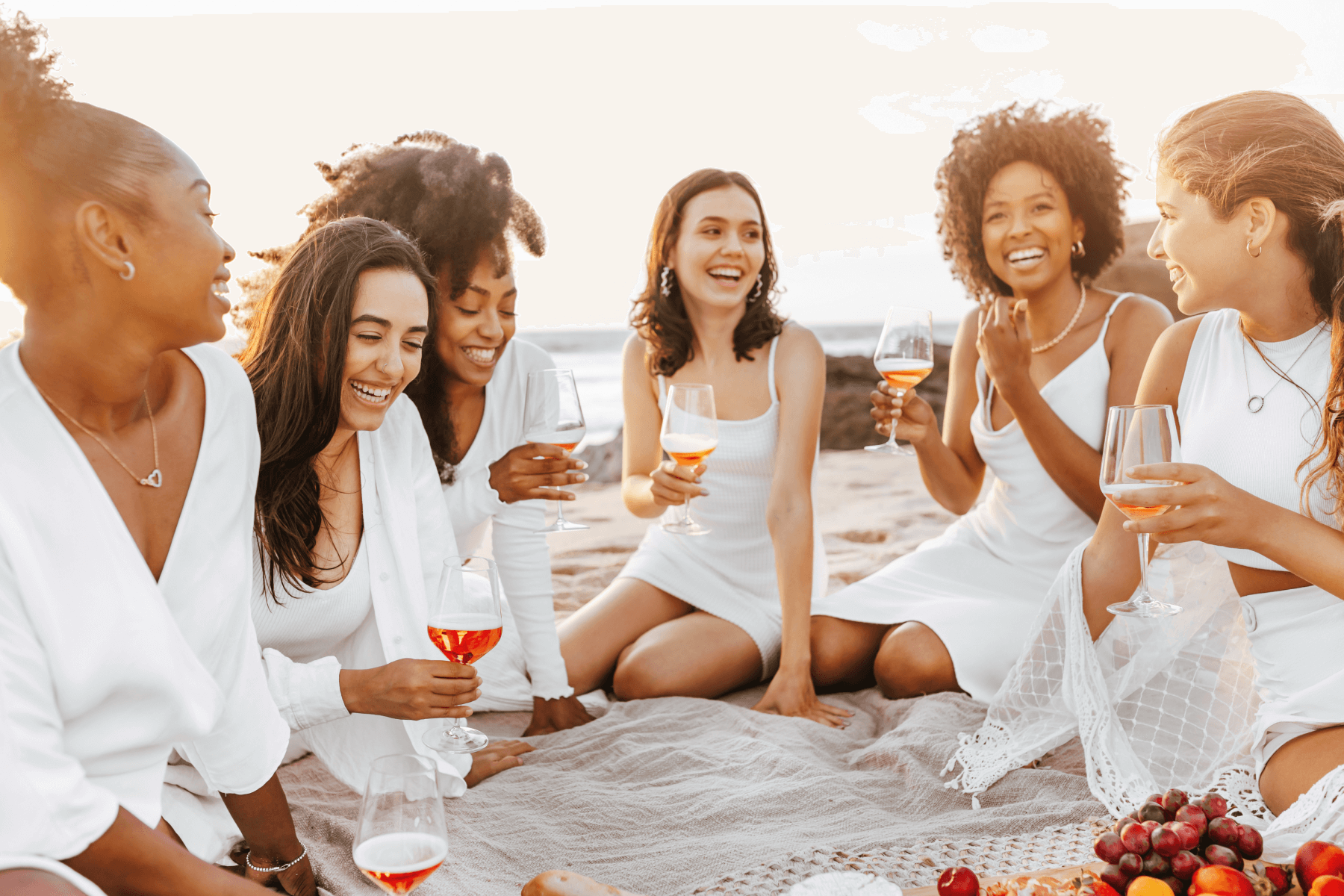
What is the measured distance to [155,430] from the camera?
229cm

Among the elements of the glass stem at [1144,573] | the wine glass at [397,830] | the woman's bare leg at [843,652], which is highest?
the glass stem at [1144,573]

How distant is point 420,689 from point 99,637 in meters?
0.88

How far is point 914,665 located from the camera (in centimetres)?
407

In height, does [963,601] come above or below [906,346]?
below

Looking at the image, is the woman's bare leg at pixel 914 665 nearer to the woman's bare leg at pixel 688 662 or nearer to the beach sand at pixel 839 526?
the woman's bare leg at pixel 688 662

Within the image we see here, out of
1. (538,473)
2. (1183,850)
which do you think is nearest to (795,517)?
(538,473)

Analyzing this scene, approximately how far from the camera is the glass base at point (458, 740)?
271cm

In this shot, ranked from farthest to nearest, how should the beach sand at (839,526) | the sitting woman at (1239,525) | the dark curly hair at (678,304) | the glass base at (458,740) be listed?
1. the beach sand at (839,526)
2. the dark curly hair at (678,304)
3. the glass base at (458,740)
4. the sitting woman at (1239,525)

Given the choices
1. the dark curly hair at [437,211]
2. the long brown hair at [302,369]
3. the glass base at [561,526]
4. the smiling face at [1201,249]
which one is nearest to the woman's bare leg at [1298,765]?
the smiling face at [1201,249]

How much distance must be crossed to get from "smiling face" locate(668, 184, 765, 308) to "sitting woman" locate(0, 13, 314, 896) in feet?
8.43

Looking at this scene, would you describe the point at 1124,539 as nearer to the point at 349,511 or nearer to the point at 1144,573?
the point at 1144,573

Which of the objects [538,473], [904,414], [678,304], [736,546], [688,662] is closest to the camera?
[538,473]

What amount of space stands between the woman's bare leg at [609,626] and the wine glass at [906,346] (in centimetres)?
136

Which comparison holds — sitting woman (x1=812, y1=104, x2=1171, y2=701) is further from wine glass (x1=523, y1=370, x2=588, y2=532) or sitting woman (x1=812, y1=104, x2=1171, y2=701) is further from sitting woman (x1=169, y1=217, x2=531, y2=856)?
sitting woman (x1=169, y1=217, x2=531, y2=856)
